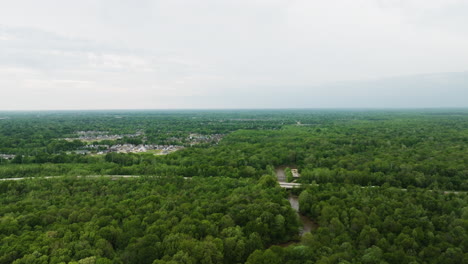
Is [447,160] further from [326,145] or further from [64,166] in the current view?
[64,166]

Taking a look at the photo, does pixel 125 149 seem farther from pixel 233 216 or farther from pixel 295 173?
pixel 233 216

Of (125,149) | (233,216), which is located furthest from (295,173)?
(125,149)

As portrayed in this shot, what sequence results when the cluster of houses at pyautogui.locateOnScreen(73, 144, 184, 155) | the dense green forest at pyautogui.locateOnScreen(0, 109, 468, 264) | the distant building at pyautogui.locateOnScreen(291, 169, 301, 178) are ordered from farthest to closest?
the cluster of houses at pyautogui.locateOnScreen(73, 144, 184, 155) → the distant building at pyautogui.locateOnScreen(291, 169, 301, 178) → the dense green forest at pyautogui.locateOnScreen(0, 109, 468, 264)

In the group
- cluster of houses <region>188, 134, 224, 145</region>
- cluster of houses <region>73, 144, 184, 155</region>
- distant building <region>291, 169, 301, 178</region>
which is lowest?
distant building <region>291, 169, 301, 178</region>

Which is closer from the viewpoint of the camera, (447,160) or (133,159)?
(447,160)

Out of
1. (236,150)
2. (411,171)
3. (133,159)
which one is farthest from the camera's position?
(236,150)

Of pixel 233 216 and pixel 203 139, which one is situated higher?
pixel 203 139

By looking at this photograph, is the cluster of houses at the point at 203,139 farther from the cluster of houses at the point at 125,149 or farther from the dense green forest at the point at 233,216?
the dense green forest at the point at 233,216

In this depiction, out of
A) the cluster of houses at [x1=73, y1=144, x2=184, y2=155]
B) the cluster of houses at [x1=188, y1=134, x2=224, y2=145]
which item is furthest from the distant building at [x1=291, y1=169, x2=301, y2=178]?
the cluster of houses at [x1=188, y1=134, x2=224, y2=145]

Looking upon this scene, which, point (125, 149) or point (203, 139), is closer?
point (125, 149)

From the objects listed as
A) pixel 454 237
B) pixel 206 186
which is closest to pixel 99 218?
pixel 206 186

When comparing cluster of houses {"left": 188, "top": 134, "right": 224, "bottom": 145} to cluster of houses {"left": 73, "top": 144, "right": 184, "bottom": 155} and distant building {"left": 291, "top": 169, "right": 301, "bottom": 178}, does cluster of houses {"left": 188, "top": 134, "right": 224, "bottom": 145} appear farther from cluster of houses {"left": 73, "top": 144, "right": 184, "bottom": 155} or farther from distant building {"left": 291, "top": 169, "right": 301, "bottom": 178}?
distant building {"left": 291, "top": 169, "right": 301, "bottom": 178}
